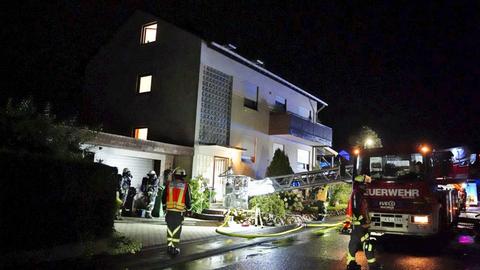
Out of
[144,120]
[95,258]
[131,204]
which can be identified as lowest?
[95,258]

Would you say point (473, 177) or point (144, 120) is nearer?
point (473, 177)

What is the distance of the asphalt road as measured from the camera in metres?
8.67

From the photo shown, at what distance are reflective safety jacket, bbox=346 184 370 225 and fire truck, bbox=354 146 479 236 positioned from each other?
8.64ft

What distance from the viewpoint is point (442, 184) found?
11.8 meters

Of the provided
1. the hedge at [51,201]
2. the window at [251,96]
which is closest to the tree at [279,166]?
the window at [251,96]

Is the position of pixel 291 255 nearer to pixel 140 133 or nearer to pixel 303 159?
pixel 140 133

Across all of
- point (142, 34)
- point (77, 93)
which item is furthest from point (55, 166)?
point (77, 93)

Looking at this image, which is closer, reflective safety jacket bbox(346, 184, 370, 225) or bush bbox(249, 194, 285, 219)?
reflective safety jacket bbox(346, 184, 370, 225)

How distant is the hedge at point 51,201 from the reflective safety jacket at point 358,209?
210 inches

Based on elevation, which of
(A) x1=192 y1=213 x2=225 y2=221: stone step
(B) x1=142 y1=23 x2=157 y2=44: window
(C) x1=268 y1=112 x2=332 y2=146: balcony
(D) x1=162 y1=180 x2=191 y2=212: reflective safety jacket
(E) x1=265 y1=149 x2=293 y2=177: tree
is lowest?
(A) x1=192 y1=213 x2=225 y2=221: stone step

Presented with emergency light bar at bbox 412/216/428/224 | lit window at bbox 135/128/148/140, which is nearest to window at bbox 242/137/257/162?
lit window at bbox 135/128/148/140

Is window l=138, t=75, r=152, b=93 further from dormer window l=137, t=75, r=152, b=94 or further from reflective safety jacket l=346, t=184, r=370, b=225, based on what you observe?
reflective safety jacket l=346, t=184, r=370, b=225

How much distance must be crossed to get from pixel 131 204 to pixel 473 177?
1105cm

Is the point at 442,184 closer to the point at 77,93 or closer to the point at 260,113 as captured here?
the point at 260,113
